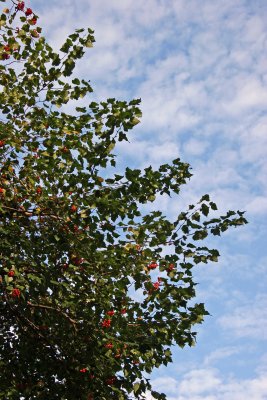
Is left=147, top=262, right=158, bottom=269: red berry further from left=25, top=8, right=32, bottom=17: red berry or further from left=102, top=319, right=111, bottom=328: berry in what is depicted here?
left=25, top=8, right=32, bottom=17: red berry

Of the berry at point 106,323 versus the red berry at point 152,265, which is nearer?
the berry at point 106,323

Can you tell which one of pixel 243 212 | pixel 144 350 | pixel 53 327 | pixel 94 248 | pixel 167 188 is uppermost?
pixel 167 188

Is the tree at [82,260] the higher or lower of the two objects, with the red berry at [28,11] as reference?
lower

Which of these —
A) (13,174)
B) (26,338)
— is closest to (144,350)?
(26,338)

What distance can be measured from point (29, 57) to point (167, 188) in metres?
4.05

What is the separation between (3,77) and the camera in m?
10.5

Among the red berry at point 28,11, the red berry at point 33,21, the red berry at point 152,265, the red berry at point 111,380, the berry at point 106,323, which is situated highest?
the red berry at point 28,11

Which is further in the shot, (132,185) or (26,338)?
(26,338)

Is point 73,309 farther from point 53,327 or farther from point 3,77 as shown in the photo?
point 3,77

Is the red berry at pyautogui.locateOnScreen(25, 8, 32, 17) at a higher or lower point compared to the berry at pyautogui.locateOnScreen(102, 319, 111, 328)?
higher

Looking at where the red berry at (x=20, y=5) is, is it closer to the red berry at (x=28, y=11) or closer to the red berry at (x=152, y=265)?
the red berry at (x=28, y=11)

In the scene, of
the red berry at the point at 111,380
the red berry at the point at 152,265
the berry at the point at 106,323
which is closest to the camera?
the berry at the point at 106,323

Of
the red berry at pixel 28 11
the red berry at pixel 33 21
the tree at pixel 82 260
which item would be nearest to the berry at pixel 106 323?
the tree at pixel 82 260

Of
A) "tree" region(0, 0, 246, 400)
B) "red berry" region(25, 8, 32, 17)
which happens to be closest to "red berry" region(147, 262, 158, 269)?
"tree" region(0, 0, 246, 400)
